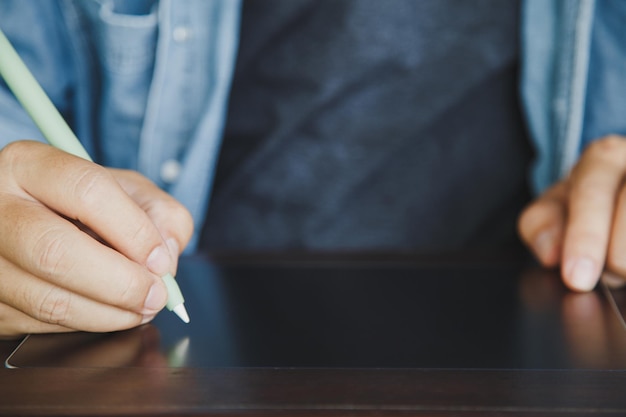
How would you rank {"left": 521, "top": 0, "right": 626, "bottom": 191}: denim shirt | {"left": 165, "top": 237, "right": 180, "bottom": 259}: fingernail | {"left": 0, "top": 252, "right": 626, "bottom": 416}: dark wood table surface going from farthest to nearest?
{"left": 521, "top": 0, "right": 626, "bottom": 191}: denim shirt < {"left": 165, "top": 237, "right": 180, "bottom": 259}: fingernail < {"left": 0, "top": 252, "right": 626, "bottom": 416}: dark wood table surface

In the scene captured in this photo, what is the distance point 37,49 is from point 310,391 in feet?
1.50

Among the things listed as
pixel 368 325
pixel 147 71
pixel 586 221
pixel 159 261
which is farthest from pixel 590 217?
pixel 147 71

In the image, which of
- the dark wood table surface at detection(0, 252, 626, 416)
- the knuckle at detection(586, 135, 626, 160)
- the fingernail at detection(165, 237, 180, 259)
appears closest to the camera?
the dark wood table surface at detection(0, 252, 626, 416)

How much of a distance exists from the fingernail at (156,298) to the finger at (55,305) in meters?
0.01

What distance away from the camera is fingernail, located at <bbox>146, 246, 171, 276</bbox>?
0.37 metres

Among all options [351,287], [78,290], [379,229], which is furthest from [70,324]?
[379,229]

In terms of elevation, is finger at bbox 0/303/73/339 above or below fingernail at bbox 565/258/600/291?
below

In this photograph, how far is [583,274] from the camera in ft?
1.45

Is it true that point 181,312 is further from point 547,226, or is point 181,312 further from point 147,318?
point 547,226

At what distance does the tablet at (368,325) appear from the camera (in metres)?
0.34

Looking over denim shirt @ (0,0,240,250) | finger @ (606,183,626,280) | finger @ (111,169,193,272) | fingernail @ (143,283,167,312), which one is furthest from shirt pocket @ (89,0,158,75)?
finger @ (606,183,626,280)

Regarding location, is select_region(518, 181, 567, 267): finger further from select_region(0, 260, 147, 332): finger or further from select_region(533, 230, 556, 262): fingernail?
select_region(0, 260, 147, 332): finger

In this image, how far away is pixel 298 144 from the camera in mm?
688

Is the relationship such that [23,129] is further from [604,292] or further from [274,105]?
[604,292]
